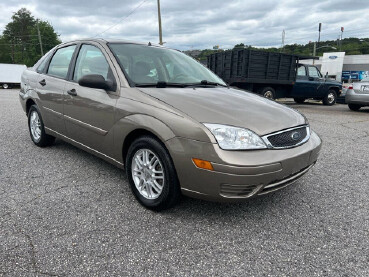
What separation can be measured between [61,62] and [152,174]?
7.76 ft

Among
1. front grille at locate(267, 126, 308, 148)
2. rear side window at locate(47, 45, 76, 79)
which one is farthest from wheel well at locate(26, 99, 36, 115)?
front grille at locate(267, 126, 308, 148)

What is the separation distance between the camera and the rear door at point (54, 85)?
3754 millimetres

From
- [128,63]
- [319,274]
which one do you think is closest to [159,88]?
[128,63]

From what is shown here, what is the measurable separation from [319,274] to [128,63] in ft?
8.30

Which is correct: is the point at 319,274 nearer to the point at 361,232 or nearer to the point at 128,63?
the point at 361,232

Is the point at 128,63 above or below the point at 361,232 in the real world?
above

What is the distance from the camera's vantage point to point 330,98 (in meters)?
13.8

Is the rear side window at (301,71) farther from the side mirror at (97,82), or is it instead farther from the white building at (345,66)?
the white building at (345,66)

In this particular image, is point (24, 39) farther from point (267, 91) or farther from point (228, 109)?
point (228, 109)

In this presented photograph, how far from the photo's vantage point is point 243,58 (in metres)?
10.6

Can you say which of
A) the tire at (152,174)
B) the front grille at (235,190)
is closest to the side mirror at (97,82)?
the tire at (152,174)

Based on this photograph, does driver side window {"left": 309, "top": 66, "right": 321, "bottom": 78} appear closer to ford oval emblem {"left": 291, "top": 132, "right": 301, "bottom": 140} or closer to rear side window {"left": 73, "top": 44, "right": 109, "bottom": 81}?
ford oval emblem {"left": 291, "top": 132, "right": 301, "bottom": 140}

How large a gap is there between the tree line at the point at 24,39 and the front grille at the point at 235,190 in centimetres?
6441

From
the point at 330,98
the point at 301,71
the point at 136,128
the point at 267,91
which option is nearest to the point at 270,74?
the point at 267,91
